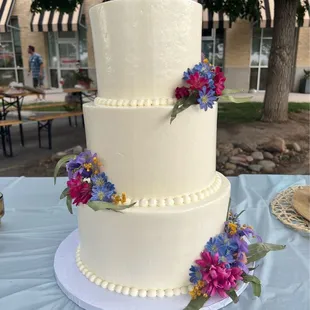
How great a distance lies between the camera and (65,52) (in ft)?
38.3

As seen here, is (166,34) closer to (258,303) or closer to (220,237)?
(220,237)

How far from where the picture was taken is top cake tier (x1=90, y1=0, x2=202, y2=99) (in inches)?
43.5

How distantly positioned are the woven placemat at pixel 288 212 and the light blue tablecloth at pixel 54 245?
0.03 m

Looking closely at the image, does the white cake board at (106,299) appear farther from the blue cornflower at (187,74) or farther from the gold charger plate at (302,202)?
the blue cornflower at (187,74)

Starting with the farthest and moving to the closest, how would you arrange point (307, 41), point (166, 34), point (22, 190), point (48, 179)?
point (307, 41)
point (48, 179)
point (22, 190)
point (166, 34)

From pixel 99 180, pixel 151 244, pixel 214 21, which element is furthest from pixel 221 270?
pixel 214 21

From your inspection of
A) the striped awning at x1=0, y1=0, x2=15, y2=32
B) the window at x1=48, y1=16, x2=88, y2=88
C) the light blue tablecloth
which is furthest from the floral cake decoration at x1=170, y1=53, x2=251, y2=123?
the striped awning at x1=0, y1=0, x2=15, y2=32

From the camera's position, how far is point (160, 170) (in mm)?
1177

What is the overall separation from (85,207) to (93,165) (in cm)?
21

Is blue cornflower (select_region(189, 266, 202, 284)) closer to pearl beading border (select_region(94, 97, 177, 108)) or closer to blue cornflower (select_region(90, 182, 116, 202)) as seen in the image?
blue cornflower (select_region(90, 182, 116, 202))

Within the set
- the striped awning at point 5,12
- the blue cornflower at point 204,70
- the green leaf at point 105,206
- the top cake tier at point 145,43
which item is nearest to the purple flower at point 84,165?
the green leaf at point 105,206

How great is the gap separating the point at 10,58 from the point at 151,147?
12.4 m

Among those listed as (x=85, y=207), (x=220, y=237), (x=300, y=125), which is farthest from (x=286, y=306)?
(x=300, y=125)

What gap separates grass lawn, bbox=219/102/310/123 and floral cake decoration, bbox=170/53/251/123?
16.4ft
